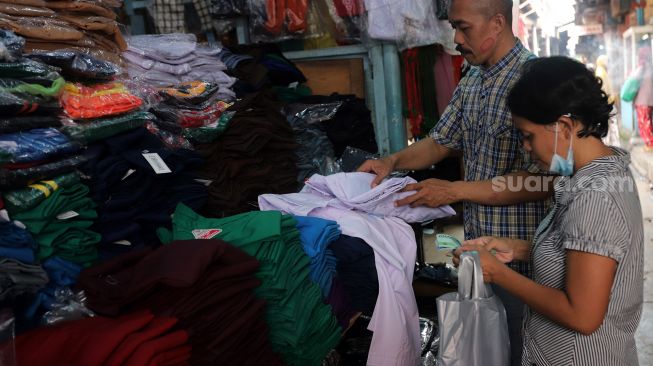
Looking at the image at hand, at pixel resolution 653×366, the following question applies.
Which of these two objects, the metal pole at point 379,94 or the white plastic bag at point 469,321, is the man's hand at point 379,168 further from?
the metal pole at point 379,94

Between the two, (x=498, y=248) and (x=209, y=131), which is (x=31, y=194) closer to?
(x=209, y=131)

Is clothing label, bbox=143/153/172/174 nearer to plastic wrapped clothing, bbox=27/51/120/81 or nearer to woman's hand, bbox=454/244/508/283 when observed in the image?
plastic wrapped clothing, bbox=27/51/120/81

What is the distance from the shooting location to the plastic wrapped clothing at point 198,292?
1.28 m

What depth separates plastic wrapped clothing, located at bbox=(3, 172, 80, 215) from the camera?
4.17 ft

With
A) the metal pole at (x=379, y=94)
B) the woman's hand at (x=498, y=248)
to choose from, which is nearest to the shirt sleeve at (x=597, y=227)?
the woman's hand at (x=498, y=248)

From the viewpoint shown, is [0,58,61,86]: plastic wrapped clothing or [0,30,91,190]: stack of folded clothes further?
[0,58,61,86]: plastic wrapped clothing

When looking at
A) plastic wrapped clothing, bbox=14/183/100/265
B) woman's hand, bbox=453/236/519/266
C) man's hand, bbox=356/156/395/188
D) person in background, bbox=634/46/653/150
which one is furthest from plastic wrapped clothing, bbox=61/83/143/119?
person in background, bbox=634/46/653/150

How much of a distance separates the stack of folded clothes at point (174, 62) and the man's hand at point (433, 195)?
0.87 meters

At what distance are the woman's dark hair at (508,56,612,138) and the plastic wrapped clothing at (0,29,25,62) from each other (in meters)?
1.31

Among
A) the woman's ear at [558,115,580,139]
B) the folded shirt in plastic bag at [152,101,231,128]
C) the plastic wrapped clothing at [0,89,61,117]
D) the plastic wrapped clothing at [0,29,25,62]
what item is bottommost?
the woman's ear at [558,115,580,139]

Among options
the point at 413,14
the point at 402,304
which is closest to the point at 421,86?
the point at 413,14

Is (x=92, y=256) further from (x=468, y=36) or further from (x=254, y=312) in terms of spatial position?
(x=468, y=36)

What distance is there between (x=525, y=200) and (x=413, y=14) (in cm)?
183

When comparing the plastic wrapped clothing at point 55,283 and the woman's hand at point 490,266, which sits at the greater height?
the plastic wrapped clothing at point 55,283
